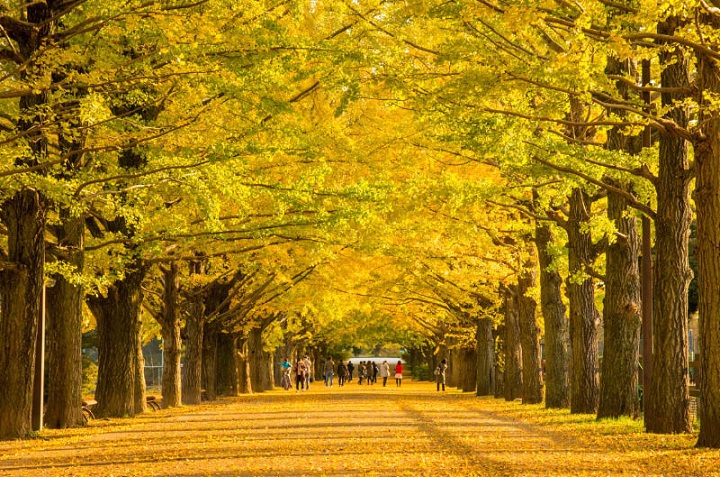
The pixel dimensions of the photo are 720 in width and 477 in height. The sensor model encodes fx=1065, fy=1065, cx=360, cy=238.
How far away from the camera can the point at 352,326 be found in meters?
69.8

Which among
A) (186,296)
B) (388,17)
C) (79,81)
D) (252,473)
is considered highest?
(388,17)

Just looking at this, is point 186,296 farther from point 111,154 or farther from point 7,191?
point 7,191

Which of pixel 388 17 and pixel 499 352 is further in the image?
pixel 499 352

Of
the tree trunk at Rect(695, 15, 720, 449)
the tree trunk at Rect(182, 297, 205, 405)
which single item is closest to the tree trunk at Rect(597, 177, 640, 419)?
the tree trunk at Rect(695, 15, 720, 449)

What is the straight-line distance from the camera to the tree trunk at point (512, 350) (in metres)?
35.7

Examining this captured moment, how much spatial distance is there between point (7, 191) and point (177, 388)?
16.3 m

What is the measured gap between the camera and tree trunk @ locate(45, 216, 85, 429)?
20.8 meters

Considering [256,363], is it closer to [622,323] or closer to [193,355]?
[193,355]

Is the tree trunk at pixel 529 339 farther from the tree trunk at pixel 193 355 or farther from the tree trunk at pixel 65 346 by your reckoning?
the tree trunk at pixel 65 346

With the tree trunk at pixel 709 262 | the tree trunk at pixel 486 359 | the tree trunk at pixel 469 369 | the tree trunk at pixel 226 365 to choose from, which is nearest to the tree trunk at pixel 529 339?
the tree trunk at pixel 486 359

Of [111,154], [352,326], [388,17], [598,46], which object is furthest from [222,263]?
[352,326]

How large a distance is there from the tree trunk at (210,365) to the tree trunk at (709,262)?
86.3 feet

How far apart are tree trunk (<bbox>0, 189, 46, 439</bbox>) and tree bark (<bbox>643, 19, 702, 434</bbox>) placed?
10243 millimetres

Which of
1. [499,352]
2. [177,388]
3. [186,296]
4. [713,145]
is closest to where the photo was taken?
[713,145]
